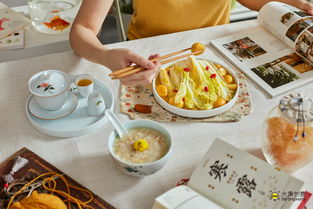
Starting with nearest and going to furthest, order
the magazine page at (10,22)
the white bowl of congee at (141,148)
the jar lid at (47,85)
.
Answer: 1. the white bowl of congee at (141,148)
2. the jar lid at (47,85)
3. the magazine page at (10,22)

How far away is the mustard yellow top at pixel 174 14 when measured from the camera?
1345 millimetres

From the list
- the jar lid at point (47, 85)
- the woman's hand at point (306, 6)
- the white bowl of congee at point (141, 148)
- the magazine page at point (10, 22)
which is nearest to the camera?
the white bowl of congee at point (141, 148)

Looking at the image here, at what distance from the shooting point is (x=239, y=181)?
74 centimetres

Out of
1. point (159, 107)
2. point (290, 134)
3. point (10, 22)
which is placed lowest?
point (10, 22)

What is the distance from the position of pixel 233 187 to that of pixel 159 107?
1.19 ft

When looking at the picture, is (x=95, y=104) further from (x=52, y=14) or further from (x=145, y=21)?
(x=52, y=14)

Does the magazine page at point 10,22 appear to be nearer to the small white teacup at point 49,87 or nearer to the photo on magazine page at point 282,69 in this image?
the small white teacup at point 49,87

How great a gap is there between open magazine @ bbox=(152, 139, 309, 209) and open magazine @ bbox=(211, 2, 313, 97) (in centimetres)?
38

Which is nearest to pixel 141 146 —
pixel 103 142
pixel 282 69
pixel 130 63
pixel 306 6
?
pixel 103 142

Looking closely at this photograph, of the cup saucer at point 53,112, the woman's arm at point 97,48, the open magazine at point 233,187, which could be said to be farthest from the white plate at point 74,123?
the open magazine at point 233,187

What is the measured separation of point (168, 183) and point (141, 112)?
9.6 inches

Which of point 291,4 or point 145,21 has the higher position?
point 291,4

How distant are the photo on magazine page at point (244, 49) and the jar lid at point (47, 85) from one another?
1.86 feet

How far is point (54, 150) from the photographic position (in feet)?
3.00
